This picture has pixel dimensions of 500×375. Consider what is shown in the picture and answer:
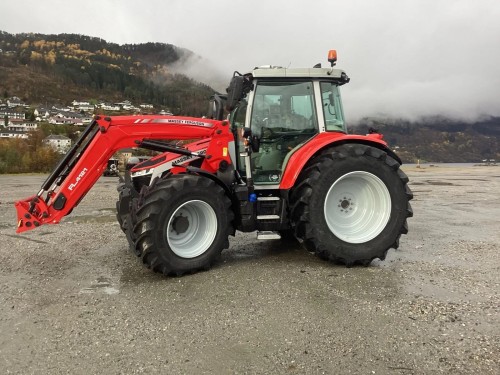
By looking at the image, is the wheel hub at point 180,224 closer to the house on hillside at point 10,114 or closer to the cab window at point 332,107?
the cab window at point 332,107

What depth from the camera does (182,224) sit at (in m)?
5.03

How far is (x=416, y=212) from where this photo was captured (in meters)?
10.5

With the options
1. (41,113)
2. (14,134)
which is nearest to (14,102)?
(41,113)

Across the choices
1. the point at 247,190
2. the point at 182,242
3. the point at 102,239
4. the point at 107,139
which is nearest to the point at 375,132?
the point at 247,190

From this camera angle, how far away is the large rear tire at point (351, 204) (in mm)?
5176

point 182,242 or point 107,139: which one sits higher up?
point 107,139

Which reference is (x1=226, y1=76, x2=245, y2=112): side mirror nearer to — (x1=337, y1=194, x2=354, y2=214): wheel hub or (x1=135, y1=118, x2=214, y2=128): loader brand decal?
(x1=135, y1=118, x2=214, y2=128): loader brand decal

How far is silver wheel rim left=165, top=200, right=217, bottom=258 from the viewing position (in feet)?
16.3

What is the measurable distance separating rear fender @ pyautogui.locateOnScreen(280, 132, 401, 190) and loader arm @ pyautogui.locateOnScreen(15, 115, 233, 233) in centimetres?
136

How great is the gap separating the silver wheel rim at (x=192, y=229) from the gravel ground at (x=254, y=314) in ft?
1.14

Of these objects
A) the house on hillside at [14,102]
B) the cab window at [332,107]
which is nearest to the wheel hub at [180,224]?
the cab window at [332,107]

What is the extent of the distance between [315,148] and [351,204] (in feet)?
3.27

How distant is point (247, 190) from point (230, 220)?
0.49 metres

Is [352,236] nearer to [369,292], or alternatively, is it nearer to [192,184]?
[369,292]
